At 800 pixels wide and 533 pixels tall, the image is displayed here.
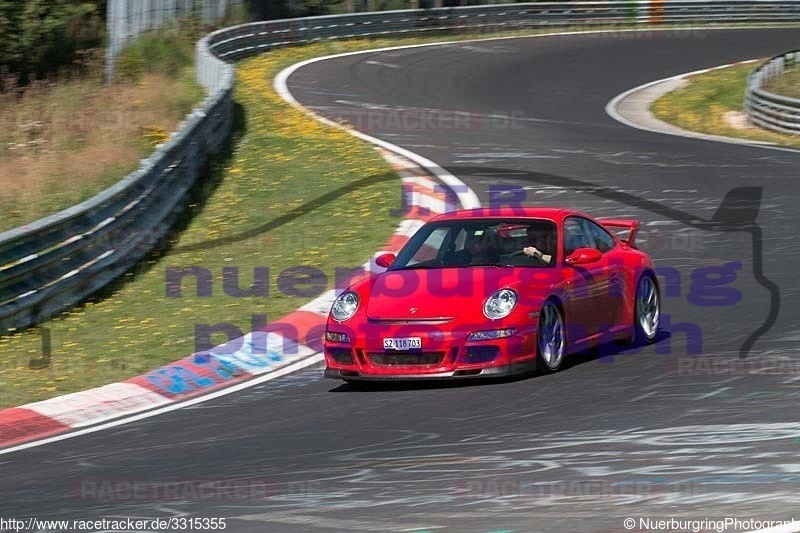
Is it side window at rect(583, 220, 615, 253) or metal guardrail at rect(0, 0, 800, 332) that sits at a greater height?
side window at rect(583, 220, 615, 253)

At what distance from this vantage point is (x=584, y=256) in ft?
32.1

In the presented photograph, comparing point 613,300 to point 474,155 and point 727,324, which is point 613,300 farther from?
point 474,155

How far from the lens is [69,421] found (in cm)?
924

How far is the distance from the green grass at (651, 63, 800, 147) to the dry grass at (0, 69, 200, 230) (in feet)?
33.0

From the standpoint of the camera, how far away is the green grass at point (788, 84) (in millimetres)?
28719

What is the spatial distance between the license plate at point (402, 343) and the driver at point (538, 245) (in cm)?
138

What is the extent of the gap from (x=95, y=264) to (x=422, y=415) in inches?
235

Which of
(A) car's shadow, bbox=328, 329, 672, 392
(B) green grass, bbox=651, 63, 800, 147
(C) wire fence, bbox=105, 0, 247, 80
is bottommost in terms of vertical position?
(B) green grass, bbox=651, 63, 800, 147

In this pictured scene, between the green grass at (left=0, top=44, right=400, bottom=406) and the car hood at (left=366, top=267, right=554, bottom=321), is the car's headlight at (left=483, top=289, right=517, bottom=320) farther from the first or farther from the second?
the green grass at (left=0, top=44, right=400, bottom=406)

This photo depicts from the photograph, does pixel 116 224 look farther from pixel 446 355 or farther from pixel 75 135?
pixel 75 135

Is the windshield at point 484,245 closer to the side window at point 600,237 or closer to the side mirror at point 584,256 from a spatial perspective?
the side mirror at point 584,256

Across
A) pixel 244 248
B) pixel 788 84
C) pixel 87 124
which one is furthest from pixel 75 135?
pixel 788 84

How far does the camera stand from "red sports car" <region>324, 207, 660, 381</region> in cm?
920

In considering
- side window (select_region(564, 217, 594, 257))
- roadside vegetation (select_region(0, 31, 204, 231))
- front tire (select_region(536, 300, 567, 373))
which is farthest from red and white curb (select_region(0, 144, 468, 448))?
roadside vegetation (select_region(0, 31, 204, 231))
